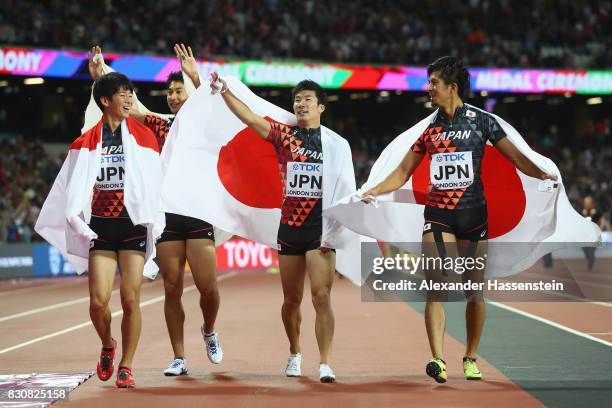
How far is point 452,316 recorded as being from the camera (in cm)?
1364

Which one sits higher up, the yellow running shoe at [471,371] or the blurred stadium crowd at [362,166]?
the blurred stadium crowd at [362,166]

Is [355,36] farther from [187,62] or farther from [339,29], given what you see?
[187,62]


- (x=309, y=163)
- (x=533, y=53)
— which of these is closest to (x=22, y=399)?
(x=309, y=163)

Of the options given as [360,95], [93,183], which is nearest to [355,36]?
[360,95]

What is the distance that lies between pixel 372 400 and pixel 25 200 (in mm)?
22619

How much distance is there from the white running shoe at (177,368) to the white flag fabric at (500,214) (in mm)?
1837

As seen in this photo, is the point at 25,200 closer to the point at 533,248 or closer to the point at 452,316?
the point at 452,316

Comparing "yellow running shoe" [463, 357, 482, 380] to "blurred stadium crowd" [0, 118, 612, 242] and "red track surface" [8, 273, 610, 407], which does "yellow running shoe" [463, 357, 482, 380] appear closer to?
"red track surface" [8, 273, 610, 407]

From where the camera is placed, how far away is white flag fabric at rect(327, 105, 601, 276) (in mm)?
8102

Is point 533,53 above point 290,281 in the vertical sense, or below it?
above

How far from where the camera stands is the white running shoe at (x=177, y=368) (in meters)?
8.09

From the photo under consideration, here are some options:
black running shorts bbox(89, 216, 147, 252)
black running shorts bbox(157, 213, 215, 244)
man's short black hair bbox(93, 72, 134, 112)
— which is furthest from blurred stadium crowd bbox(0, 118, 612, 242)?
black running shorts bbox(89, 216, 147, 252)

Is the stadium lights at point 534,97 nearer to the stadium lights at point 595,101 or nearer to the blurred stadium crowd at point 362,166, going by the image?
the blurred stadium crowd at point 362,166

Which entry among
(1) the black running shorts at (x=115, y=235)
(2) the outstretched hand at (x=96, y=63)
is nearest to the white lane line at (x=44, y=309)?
(2) the outstretched hand at (x=96, y=63)
